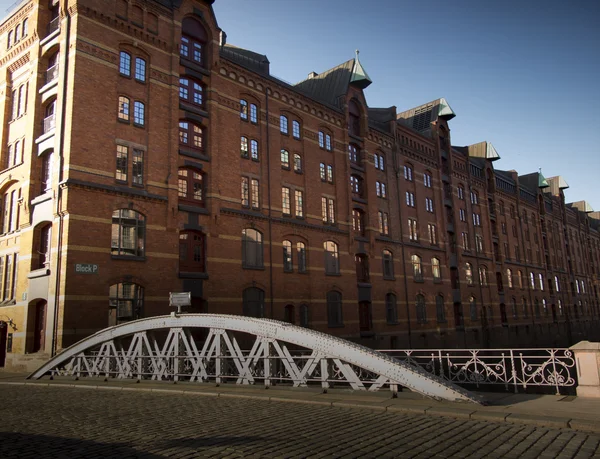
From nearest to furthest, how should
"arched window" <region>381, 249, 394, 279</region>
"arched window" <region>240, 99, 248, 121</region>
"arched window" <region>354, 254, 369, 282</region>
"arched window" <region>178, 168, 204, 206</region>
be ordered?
1. "arched window" <region>178, 168, 204, 206</region>
2. "arched window" <region>240, 99, 248, 121</region>
3. "arched window" <region>354, 254, 369, 282</region>
4. "arched window" <region>381, 249, 394, 279</region>

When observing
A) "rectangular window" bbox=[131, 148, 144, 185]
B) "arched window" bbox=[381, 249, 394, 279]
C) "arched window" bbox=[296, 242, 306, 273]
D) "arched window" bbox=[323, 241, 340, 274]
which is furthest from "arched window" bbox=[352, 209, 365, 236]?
"rectangular window" bbox=[131, 148, 144, 185]

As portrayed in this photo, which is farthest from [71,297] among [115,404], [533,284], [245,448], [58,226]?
[533,284]

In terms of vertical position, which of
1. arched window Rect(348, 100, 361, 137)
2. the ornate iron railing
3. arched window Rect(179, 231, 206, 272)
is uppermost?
arched window Rect(348, 100, 361, 137)

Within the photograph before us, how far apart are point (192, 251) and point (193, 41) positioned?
11174 millimetres

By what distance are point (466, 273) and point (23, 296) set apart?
117 ft

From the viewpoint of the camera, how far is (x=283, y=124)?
2917 centimetres

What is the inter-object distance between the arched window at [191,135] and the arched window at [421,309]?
70.2 feet

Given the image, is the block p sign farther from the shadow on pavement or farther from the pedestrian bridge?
the shadow on pavement

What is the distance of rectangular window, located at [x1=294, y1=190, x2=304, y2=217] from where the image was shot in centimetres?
2881

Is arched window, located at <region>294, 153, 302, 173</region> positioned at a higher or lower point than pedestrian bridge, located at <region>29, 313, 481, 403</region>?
higher

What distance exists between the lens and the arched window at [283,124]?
28870mm

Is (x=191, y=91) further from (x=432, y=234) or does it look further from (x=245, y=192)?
(x=432, y=234)

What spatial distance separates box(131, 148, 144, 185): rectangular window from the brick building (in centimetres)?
6

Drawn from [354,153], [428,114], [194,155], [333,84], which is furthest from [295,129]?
[428,114]
